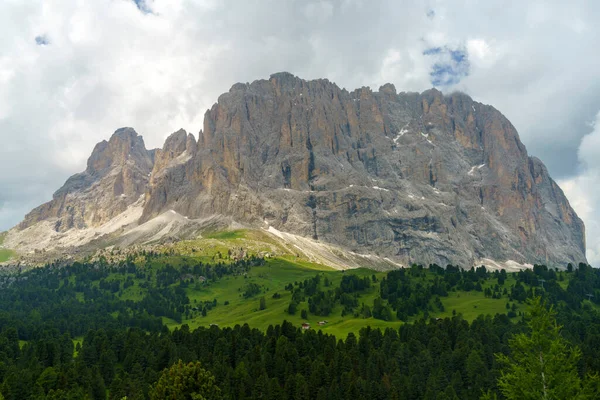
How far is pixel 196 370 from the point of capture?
7881cm

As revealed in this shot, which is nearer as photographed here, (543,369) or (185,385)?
(543,369)

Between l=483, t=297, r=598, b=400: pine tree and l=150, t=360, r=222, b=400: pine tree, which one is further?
l=150, t=360, r=222, b=400: pine tree

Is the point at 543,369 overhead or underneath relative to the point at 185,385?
overhead

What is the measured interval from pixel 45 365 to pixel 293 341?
68.4m

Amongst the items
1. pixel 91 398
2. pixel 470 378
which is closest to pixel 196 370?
pixel 91 398

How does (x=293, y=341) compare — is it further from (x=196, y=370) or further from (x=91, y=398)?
(x=196, y=370)

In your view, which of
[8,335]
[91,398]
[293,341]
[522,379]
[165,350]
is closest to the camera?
[522,379]

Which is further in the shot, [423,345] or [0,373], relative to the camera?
[423,345]

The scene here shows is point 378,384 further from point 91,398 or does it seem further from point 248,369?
point 91,398

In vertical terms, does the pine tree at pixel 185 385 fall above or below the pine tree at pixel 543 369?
below

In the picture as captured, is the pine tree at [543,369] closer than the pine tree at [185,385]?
Yes

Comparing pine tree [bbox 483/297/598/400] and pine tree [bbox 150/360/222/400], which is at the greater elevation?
pine tree [bbox 483/297/598/400]

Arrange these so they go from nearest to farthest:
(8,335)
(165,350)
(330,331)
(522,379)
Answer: (522,379)
(165,350)
(8,335)
(330,331)

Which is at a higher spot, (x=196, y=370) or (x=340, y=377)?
(x=196, y=370)
